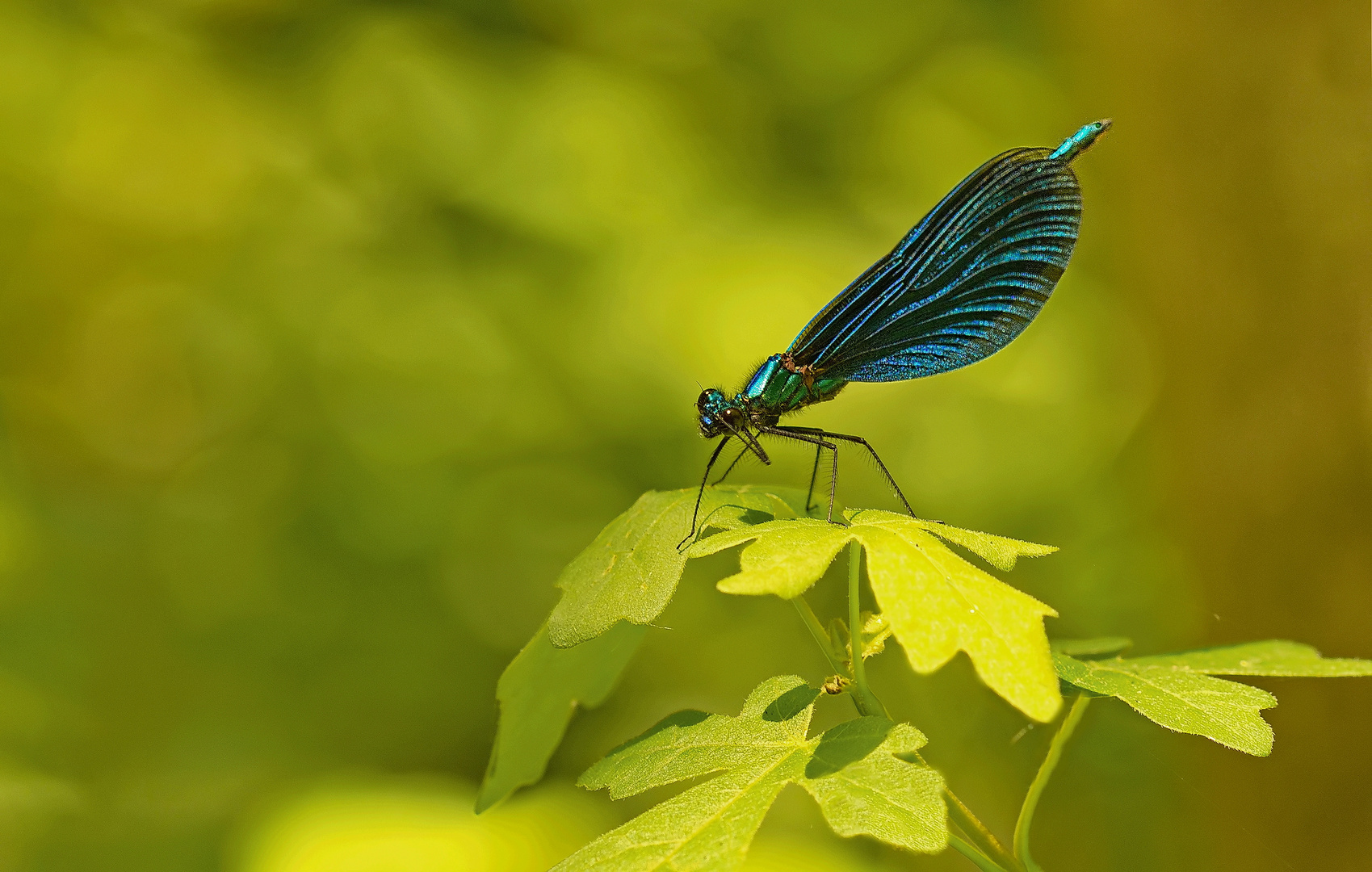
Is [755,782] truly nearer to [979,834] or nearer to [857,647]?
[857,647]

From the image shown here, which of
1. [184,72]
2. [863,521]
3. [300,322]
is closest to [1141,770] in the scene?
[863,521]

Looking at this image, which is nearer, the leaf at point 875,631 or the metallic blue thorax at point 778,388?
the leaf at point 875,631

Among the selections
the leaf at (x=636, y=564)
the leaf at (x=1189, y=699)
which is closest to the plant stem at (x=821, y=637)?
the leaf at (x=636, y=564)

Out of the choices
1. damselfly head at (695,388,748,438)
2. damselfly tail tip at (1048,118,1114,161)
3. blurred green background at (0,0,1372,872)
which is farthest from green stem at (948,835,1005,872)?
blurred green background at (0,0,1372,872)

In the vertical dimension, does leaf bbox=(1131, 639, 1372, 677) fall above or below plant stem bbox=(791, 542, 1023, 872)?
below

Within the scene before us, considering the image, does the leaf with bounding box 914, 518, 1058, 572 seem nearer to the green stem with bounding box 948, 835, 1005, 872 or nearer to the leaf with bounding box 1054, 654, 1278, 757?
the leaf with bounding box 1054, 654, 1278, 757

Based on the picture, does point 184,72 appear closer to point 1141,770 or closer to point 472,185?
point 472,185

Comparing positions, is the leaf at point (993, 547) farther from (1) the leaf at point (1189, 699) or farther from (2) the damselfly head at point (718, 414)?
(2) the damselfly head at point (718, 414)
